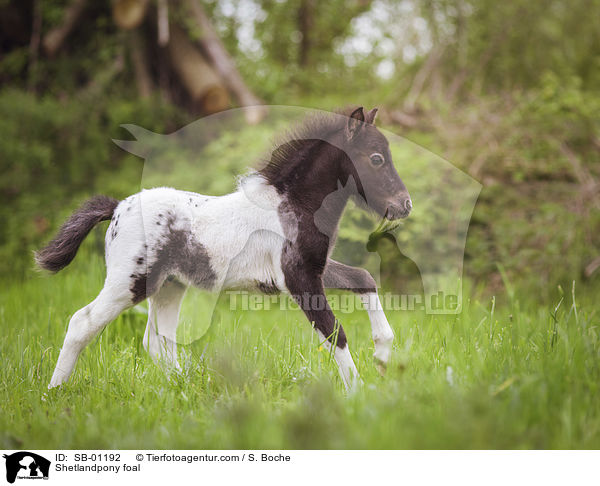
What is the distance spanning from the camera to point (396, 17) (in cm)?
966

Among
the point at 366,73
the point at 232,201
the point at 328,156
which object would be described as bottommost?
the point at 232,201

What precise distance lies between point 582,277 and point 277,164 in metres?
4.37

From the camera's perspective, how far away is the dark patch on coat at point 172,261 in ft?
9.96

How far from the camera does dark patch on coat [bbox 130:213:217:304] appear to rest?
9.96ft

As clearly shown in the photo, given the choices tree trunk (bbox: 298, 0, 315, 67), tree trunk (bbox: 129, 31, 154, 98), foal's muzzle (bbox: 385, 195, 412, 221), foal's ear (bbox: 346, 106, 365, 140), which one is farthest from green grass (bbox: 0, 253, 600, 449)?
tree trunk (bbox: 298, 0, 315, 67)

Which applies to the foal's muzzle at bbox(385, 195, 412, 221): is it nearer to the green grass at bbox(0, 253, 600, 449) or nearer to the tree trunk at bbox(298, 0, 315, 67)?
the green grass at bbox(0, 253, 600, 449)

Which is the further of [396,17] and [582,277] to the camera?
[396,17]

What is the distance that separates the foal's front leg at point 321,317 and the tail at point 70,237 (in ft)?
4.19

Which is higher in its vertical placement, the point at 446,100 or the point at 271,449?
the point at 446,100

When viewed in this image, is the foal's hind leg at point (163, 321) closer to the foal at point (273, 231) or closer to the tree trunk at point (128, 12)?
the foal at point (273, 231)

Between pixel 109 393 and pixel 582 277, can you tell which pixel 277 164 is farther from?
pixel 582 277

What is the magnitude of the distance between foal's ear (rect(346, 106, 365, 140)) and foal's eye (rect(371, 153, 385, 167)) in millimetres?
171

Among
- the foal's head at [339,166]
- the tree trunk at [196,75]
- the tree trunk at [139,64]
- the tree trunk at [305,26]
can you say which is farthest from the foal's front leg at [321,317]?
the tree trunk at [305,26]
